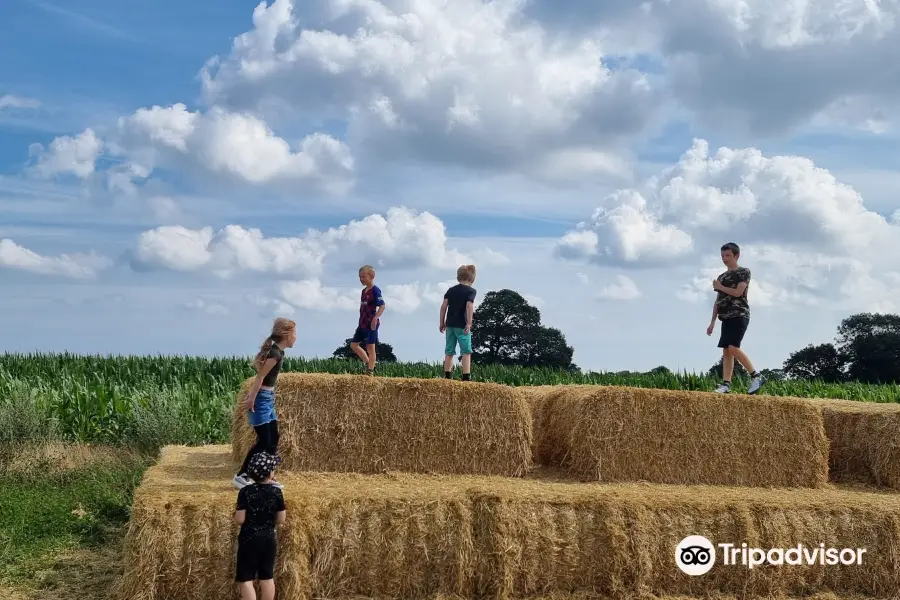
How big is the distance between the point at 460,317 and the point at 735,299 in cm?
325

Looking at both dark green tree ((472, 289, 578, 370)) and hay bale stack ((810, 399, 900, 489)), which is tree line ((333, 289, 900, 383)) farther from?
hay bale stack ((810, 399, 900, 489))

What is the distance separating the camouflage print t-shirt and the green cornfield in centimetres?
756

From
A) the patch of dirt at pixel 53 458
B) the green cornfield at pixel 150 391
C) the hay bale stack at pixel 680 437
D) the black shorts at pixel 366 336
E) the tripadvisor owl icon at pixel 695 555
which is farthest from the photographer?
the green cornfield at pixel 150 391

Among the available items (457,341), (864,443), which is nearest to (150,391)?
(457,341)

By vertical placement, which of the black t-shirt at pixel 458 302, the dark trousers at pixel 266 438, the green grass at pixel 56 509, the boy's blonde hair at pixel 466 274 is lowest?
the green grass at pixel 56 509

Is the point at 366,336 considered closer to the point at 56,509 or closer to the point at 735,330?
the point at 56,509

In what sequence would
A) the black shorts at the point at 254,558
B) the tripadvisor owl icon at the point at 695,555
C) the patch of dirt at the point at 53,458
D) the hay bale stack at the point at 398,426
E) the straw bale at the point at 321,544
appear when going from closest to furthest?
1. the black shorts at the point at 254,558
2. the straw bale at the point at 321,544
3. the tripadvisor owl icon at the point at 695,555
4. the hay bale stack at the point at 398,426
5. the patch of dirt at the point at 53,458

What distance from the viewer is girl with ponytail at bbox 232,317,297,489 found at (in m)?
6.99

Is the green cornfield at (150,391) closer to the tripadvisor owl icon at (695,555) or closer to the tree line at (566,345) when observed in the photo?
the tripadvisor owl icon at (695,555)

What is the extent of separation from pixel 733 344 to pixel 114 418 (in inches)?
360

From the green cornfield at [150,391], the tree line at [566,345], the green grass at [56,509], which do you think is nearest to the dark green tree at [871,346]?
the tree line at [566,345]

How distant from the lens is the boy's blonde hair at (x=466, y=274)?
33.4 ft

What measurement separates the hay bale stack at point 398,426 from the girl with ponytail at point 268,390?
403mm

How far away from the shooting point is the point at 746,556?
6.77 metres
